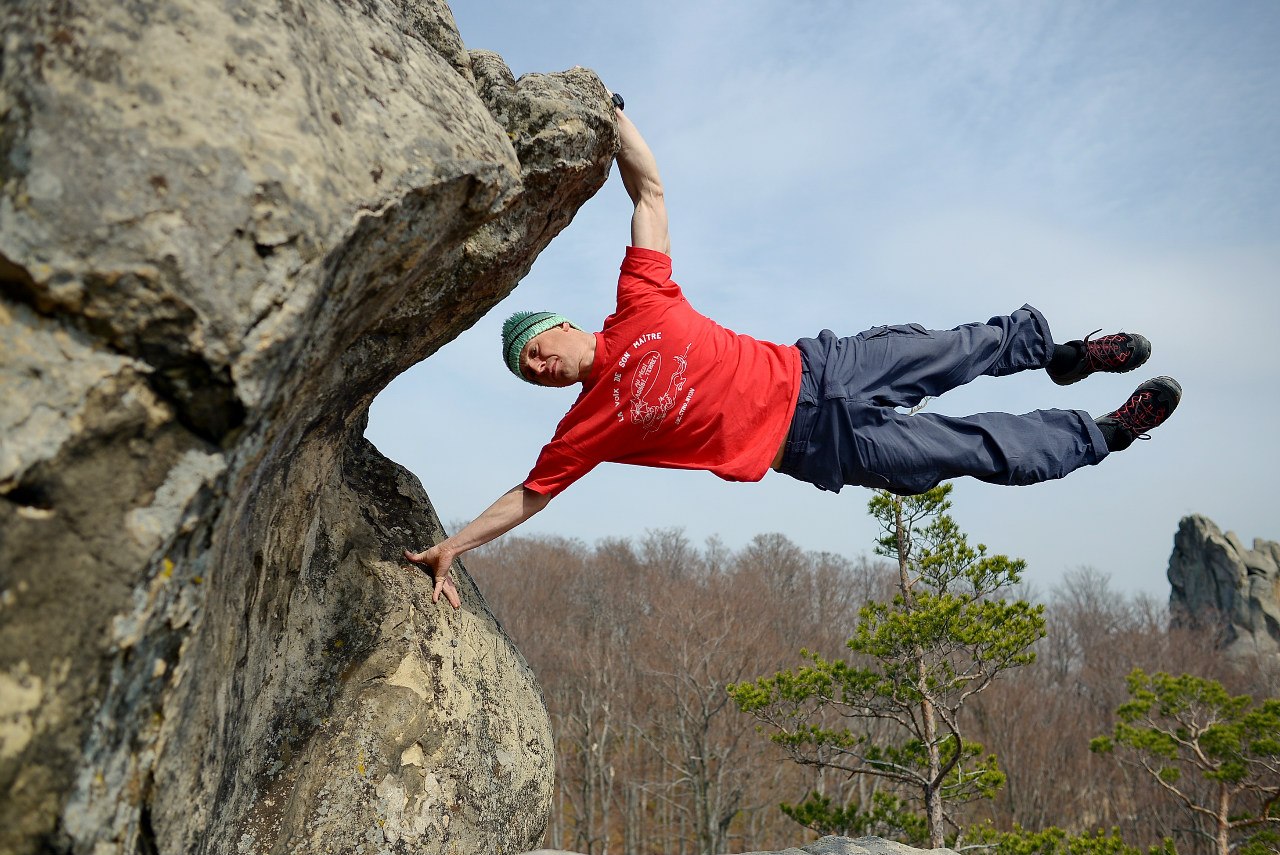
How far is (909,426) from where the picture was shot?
4516 millimetres

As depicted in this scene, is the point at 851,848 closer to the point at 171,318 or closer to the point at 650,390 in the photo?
the point at 650,390

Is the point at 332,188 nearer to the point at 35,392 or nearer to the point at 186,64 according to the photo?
the point at 186,64

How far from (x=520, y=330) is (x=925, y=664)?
814cm

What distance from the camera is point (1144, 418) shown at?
15.7ft

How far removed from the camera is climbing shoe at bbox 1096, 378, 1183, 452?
4.79 metres

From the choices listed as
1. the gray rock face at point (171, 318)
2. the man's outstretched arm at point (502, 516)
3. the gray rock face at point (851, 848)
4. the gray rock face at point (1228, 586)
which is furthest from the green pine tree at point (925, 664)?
the gray rock face at point (1228, 586)

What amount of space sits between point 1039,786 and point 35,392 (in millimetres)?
32205

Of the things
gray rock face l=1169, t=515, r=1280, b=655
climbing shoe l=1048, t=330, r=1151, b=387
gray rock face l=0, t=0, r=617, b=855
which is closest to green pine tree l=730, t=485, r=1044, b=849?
climbing shoe l=1048, t=330, r=1151, b=387

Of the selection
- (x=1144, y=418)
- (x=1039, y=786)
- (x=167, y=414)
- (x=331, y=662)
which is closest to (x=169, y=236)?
(x=167, y=414)

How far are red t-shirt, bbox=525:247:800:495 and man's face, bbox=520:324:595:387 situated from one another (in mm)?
57

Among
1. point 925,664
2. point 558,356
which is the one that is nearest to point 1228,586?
point 925,664

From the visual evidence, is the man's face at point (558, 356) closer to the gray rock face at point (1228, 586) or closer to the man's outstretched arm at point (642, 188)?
the man's outstretched arm at point (642, 188)

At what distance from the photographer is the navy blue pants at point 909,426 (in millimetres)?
4469

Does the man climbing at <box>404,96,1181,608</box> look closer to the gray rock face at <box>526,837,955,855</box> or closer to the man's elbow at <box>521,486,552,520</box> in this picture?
the man's elbow at <box>521,486,552,520</box>
